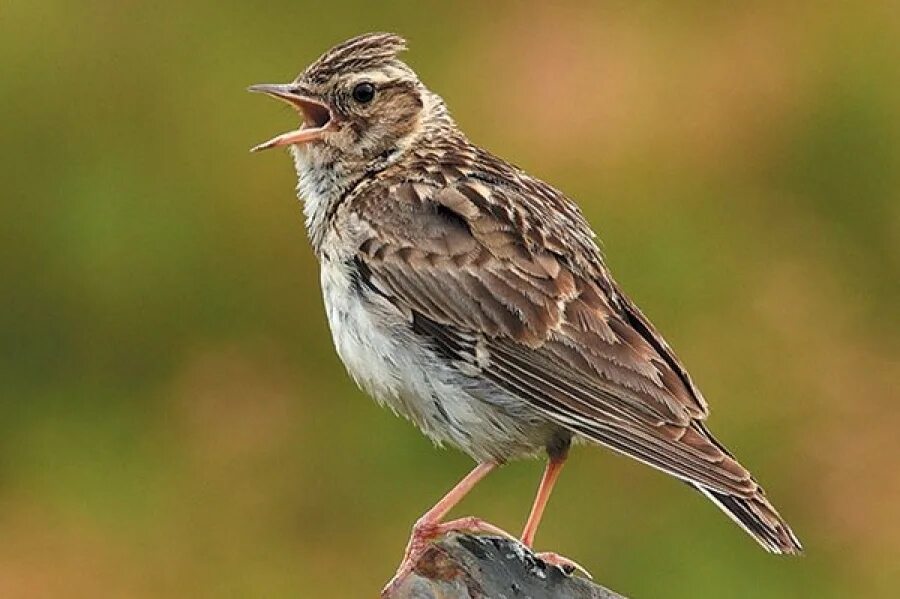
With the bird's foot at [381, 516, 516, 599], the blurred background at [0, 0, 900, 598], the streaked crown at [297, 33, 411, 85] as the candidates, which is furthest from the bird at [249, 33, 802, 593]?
the blurred background at [0, 0, 900, 598]

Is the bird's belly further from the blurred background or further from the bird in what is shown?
the blurred background

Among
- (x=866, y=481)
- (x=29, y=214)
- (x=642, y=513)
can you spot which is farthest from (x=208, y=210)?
(x=866, y=481)

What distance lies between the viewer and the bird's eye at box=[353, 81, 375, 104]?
345 inches

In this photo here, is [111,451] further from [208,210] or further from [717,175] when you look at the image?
[717,175]

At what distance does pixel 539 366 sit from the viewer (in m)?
7.66

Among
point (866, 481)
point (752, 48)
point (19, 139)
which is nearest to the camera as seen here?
point (866, 481)

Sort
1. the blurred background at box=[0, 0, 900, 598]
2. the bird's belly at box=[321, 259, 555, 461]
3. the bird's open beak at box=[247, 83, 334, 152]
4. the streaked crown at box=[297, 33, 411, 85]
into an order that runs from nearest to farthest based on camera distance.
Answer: the bird's belly at box=[321, 259, 555, 461], the bird's open beak at box=[247, 83, 334, 152], the streaked crown at box=[297, 33, 411, 85], the blurred background at box=[0, 0, 900, 598]

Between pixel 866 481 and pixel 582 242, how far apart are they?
6.70 meters

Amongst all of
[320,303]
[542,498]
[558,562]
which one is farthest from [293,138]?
[320,303]

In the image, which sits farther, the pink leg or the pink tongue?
the pink tongue

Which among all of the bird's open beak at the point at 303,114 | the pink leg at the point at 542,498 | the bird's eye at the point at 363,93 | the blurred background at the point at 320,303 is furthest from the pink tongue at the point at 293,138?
the blurred background at the point at 320,303

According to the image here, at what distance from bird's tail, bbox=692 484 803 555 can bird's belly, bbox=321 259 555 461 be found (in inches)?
30.9

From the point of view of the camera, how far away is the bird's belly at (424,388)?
303 inches

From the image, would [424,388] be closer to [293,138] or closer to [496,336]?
[496,336]
